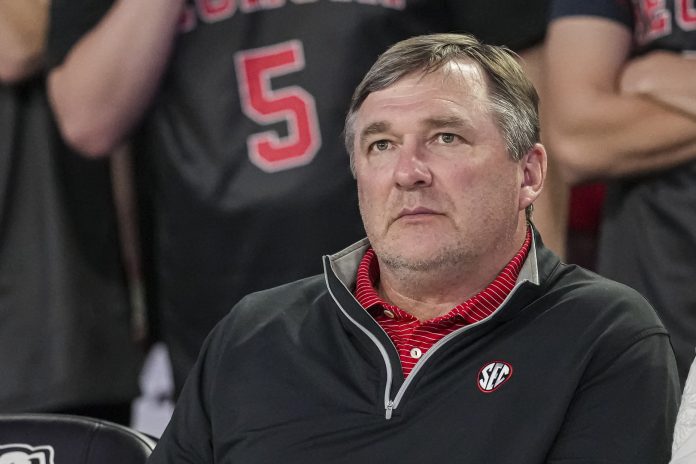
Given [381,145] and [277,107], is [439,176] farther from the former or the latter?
[277,107]

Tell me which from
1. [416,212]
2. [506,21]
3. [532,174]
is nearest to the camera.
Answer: [416,212]

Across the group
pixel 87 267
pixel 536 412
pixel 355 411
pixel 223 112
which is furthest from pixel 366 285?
pixel 87 267

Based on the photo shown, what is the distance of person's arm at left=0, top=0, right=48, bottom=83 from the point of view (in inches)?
100

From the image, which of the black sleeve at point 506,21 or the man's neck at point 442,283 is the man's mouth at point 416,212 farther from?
the black sleeve at point 506,21

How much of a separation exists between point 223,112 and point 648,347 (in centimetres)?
104

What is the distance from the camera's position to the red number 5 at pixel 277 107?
2.41 metres

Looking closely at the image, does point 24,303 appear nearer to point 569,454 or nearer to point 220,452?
point 220,452

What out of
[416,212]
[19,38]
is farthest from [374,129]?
[19,38]

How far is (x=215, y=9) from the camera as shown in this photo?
245 cm

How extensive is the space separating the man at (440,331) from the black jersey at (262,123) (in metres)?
0.39

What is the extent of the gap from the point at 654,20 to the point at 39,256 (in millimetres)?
1240

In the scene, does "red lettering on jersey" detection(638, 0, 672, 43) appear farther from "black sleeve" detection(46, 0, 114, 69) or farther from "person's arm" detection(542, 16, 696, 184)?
"black sleeve" detection(46, 0, 114, 69)

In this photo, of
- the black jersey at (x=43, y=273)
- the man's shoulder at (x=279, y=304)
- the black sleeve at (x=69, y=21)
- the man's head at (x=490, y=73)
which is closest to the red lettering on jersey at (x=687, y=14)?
the man's head at (x=490, y=73)

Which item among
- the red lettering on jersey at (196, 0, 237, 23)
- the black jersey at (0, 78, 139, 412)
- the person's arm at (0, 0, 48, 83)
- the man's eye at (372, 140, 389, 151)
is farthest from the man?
the person's arm at (0, 0, 48, 83)
